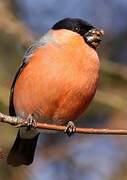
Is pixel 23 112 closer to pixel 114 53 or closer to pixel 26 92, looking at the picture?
pixel 26 92

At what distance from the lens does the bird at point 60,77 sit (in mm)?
4625

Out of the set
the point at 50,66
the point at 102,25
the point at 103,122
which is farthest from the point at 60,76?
the point at 102,25

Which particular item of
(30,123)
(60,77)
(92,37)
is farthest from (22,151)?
(92,37)

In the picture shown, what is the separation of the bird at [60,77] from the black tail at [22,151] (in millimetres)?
107

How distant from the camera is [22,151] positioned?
5.45 m

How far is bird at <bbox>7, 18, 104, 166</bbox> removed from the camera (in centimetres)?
462

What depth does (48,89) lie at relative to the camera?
4.61 meters

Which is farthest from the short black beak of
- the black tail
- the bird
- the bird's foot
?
the black tail

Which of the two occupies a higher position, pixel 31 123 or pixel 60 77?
Answer: pixel 60 77

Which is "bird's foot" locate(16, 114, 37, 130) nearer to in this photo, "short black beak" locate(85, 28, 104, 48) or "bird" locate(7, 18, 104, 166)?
"bird" locate(7, 18, 104, 166)

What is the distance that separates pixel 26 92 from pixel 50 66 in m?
0.38

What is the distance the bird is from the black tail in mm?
107

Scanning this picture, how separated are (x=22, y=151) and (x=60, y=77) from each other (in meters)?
1.26

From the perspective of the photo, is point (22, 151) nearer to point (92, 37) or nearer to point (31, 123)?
point (31, 123)
